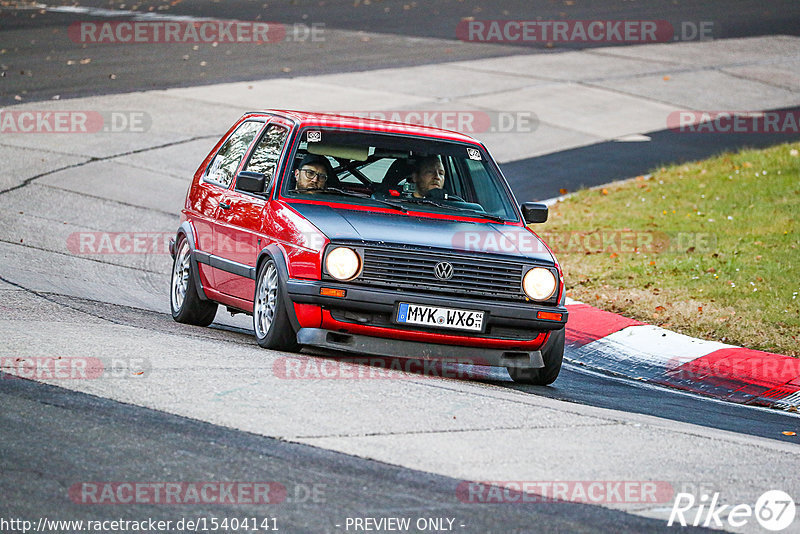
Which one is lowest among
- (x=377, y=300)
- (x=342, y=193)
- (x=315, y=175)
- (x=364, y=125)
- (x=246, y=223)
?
(x=377, y=300)

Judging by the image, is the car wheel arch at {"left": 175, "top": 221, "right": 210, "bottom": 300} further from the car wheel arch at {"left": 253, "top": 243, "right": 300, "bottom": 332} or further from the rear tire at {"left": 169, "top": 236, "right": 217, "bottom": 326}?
the car wheel arch at {"left": 253, "top": 243, "right": 300, "bottom": 332}

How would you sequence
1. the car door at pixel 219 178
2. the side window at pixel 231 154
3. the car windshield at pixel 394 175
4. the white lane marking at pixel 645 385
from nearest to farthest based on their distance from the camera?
1. the white lane marking at pixel 645 385
2. the car windshield at pixel 394 175
3. the car door at pixel 219 178
4. the side window at pixel 231 154

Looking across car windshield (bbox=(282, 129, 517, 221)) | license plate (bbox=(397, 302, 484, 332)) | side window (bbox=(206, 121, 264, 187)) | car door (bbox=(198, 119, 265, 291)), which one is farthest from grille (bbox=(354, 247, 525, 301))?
side window (bbox=(206, 121, 264, 187))

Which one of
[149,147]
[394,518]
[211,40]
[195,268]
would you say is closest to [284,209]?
[195,268]

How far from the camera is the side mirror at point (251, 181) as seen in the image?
327 inches

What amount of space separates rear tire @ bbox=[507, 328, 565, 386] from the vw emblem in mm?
917

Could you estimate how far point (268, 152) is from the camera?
889 centimetres

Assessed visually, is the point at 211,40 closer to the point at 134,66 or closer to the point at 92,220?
the point at 134,66

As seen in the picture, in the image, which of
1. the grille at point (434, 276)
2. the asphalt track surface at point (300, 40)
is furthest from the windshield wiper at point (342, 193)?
the asphalt track surface at point (300, 40)

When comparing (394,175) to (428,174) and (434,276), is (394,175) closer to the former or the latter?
(428,174)

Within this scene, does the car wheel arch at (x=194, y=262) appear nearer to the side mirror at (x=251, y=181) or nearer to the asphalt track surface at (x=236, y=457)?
the asphalt track surface at (x=236, y=457)

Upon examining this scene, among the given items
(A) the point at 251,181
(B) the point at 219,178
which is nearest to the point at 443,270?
(A) the point at 251,181

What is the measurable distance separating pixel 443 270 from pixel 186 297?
106 inches

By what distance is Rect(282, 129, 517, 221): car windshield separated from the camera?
841cm
